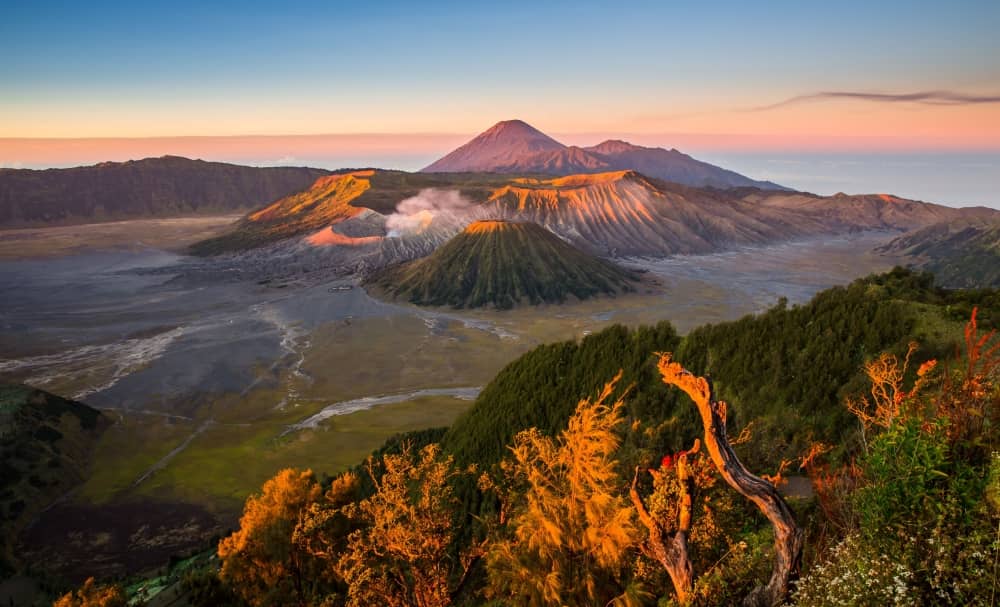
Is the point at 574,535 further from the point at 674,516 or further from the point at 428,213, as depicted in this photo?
the point at 428,213

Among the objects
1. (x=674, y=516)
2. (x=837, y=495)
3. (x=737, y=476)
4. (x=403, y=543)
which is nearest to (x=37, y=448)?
(x=403, y=543)

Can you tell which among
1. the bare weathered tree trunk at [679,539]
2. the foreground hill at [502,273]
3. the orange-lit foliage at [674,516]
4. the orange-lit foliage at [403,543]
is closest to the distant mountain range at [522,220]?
the foreground hill at [502,273]

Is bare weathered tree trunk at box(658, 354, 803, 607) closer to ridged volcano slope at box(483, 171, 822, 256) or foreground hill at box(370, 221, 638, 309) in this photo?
foreground hill at box(370, 221, 638, 309)

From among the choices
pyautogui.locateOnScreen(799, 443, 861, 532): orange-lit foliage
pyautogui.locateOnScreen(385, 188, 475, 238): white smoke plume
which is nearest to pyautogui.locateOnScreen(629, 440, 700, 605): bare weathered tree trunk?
pyautogui.locateOnScreen(799, 443, 861, 532): orange-lit foliage

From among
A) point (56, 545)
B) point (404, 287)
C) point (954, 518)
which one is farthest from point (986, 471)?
point (404, 287)

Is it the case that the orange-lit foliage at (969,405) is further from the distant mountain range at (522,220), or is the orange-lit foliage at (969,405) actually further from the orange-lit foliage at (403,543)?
the distant mountain range at (522,220)

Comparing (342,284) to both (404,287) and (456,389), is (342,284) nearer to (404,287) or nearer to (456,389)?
(404,287)
